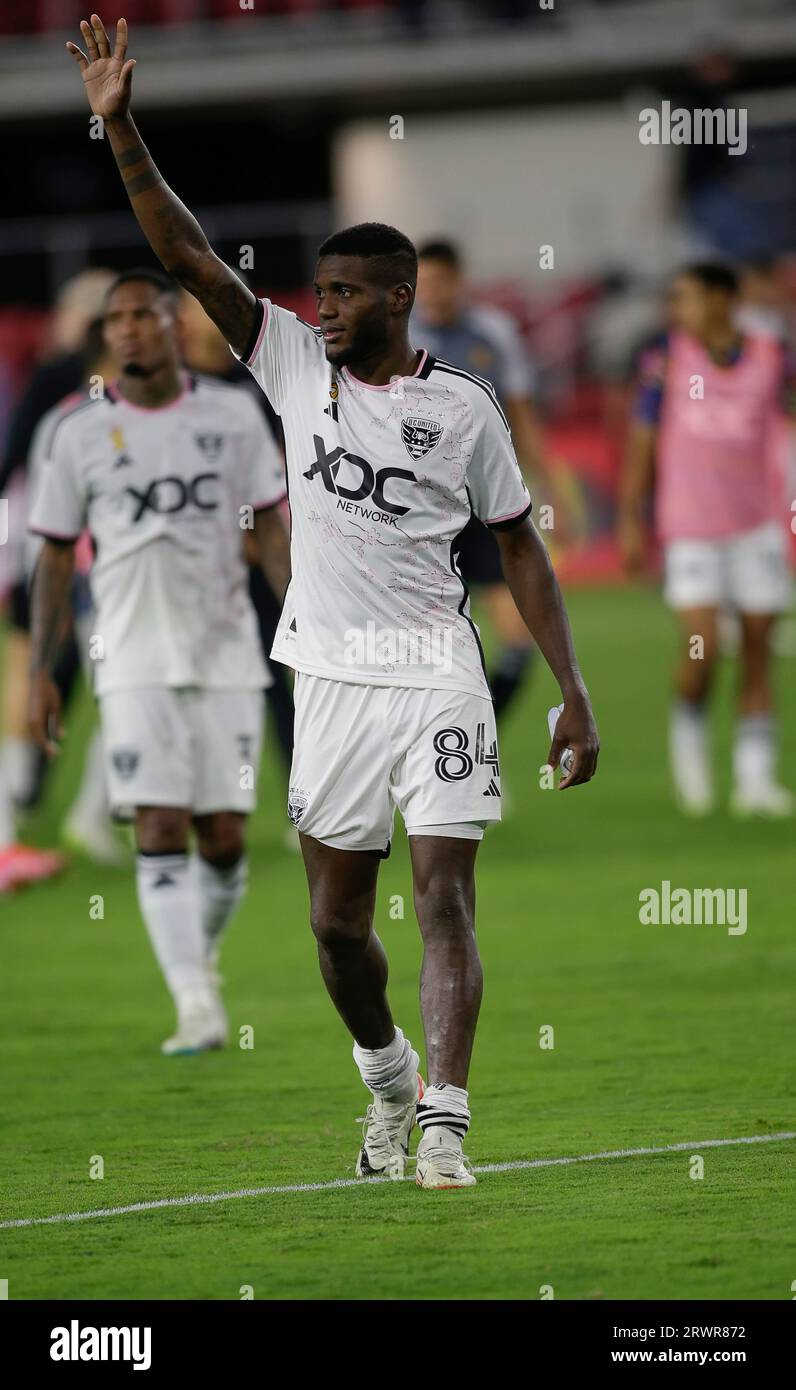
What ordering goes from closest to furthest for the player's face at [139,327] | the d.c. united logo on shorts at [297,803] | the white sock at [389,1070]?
the d.c. united logo on shorts at [297,803], the white sock at [389,1070], the player's face at [139,327]

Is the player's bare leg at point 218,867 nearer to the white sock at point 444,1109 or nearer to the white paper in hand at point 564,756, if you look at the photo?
the white paper in hand at point 564,756

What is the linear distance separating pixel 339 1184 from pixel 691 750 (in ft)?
24.7

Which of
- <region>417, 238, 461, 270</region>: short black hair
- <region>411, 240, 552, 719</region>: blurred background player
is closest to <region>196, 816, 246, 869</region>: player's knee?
<region>411, 240, 552, 719</region>: blurred background player

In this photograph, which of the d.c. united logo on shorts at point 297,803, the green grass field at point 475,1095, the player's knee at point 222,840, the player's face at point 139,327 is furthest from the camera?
the player's knee at point 222,840

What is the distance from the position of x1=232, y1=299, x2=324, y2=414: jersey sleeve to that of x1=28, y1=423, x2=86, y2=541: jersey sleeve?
2.17m

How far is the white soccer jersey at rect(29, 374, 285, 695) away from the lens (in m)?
7.91

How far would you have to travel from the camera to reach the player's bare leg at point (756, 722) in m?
12.7

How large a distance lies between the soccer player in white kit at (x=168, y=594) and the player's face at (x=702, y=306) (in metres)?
5.26

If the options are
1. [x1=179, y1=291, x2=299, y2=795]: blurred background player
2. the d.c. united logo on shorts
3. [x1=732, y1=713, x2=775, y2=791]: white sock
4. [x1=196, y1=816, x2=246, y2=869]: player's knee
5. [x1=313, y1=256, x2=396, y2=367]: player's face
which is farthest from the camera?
[x1=732, y1=713, x2=775, y2=791]: white sock

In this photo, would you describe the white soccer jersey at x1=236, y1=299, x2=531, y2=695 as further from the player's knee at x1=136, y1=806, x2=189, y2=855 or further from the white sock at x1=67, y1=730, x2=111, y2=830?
the white sock at x1=67, y1=730, x2=111, y2=830

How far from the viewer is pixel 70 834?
12.2 meters

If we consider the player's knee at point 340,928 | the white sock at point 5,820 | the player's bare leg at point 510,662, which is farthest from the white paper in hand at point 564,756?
the player's bare leg at point 510,662

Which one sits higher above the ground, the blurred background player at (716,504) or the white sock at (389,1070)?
the blurred background player at (716,504)

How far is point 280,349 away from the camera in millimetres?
5852
